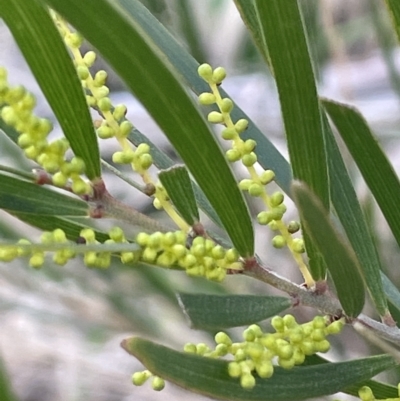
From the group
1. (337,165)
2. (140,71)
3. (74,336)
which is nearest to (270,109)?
(74,336)

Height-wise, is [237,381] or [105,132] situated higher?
[105,132]

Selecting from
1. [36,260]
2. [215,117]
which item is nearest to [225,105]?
[215,117]

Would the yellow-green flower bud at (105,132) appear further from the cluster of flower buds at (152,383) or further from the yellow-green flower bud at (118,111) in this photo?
the cluster of flower buds at (152,383)

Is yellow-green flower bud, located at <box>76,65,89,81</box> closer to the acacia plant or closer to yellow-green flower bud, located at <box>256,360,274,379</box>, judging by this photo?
the acacia plant

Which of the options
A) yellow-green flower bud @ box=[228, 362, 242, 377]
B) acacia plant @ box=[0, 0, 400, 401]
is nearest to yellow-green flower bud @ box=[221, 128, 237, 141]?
acacia plant @ box=[0, 0, 400, 401]

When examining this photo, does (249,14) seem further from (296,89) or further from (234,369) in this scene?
(234,369)
